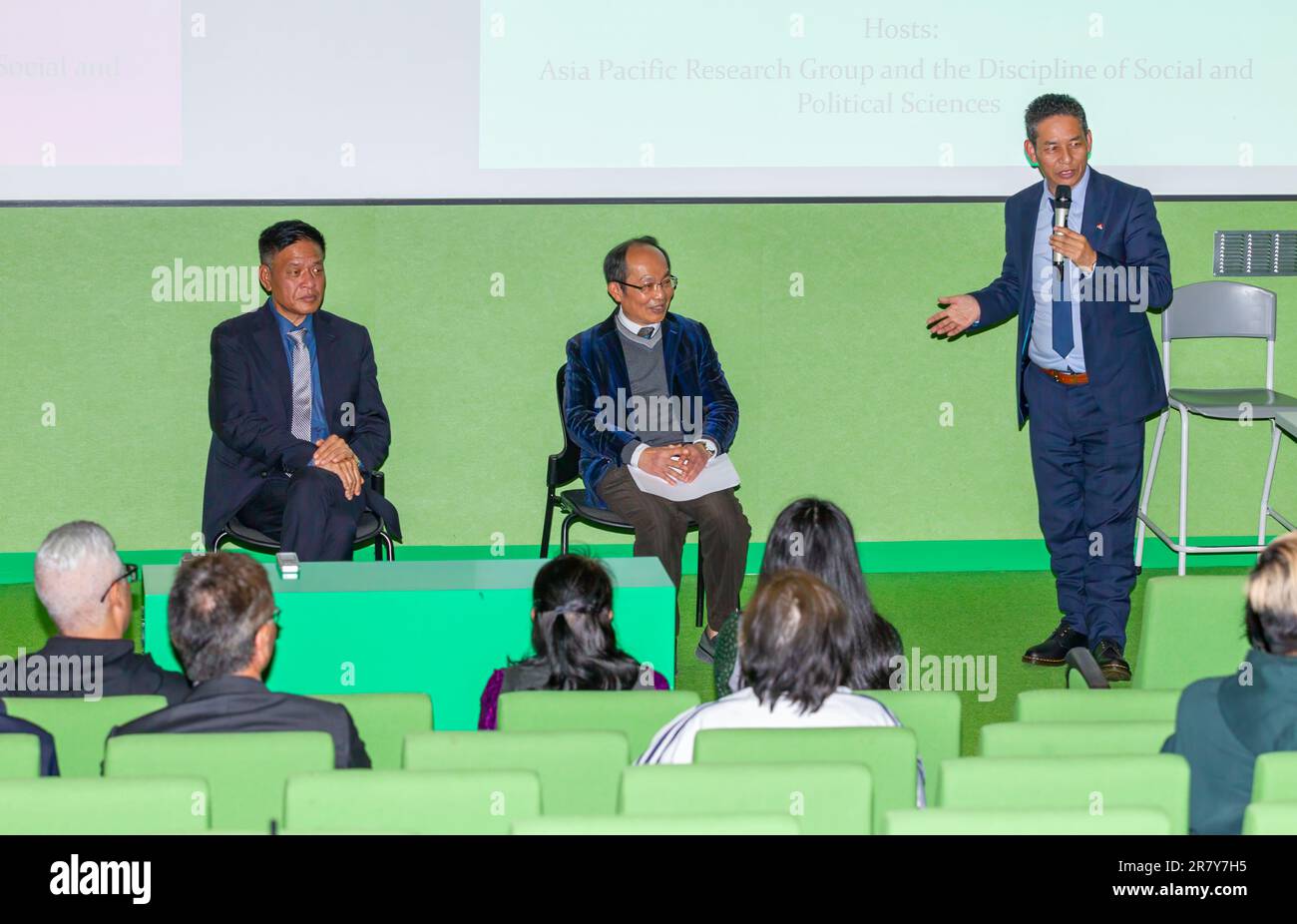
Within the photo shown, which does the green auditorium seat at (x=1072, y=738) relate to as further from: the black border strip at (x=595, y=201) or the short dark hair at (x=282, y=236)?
the black border strip at (x=595, y=201)

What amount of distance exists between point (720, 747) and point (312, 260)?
3.04 meters

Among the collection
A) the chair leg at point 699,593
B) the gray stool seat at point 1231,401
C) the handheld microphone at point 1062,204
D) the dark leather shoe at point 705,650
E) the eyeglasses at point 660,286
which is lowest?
the dark leather shoe at point 705,650

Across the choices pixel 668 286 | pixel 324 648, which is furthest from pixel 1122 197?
pixel 324 648

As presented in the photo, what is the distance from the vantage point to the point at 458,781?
2293mm

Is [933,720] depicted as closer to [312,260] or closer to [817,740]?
[817,740]

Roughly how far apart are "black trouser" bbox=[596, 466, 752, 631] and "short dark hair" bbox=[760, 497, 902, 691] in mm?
1484

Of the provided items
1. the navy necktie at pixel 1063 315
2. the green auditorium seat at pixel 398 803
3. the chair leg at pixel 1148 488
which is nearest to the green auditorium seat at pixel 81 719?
the green auditorium seat at pixel 398 803

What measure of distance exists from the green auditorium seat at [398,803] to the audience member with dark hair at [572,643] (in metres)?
1.08

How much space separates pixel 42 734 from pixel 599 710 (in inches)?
37.5

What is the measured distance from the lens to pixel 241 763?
8.33ft

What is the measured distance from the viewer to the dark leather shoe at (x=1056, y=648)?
198 inches

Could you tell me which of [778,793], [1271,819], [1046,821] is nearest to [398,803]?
[778,793]

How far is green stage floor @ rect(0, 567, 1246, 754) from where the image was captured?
16.1 feet

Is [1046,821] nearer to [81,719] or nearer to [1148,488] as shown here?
[81,719]
